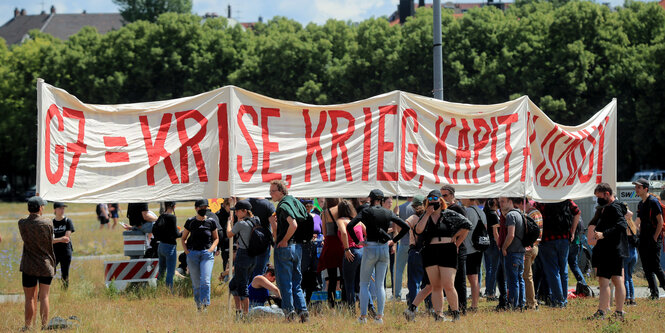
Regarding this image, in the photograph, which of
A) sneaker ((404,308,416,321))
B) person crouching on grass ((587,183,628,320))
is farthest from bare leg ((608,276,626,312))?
sneaker ((404,308,416,321))

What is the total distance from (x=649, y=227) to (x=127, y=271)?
8603 millimetres

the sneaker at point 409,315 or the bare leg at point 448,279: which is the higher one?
the bare leg at point 448,279

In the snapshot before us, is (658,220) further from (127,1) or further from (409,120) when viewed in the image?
(127,1)

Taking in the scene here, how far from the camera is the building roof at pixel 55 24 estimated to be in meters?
104

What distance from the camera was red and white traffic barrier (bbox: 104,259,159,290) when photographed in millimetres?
13555

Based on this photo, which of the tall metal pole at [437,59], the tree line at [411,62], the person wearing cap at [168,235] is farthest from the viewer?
the tree line at [411,62]

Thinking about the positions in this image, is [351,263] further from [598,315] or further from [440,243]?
[598,315]

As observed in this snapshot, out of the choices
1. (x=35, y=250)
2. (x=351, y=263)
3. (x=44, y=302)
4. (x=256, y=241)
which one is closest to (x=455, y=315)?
(x=351, y=263)

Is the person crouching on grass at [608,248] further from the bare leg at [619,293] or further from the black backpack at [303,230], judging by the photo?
the black backpack at [303,230]

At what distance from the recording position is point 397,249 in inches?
489

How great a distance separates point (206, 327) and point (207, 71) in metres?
44.4

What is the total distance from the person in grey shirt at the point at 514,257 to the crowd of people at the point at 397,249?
1cm

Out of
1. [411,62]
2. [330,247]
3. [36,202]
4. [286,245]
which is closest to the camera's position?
[36,202]

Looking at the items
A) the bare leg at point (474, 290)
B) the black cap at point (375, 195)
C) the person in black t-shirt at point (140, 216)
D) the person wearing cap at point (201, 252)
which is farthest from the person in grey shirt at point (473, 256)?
the person in black t-shirt at point (140, 216)
